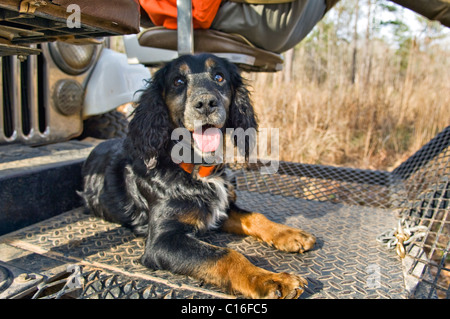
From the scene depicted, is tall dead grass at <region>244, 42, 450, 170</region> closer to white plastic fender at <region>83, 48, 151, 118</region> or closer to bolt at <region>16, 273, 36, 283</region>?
white plastic fender at <region>83, 48, 151, 118</region>

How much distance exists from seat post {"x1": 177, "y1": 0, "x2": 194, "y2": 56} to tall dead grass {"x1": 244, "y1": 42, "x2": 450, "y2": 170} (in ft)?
11.0

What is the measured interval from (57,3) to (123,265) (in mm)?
1288

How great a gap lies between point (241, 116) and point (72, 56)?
1960 mm

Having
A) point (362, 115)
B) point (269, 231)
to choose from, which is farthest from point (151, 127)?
point (362, 115)

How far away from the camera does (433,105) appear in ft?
19.3

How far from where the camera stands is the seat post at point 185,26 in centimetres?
241

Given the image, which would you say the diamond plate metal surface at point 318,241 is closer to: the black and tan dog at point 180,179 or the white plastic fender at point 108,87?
the black and tan dog at point 180,179

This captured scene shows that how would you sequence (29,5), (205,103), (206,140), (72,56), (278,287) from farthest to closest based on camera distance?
1. (72,56)
2. (206,140)
3. (205,103)
4. (278,287)
5. (29,5)

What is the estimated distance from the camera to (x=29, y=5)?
1302 mm

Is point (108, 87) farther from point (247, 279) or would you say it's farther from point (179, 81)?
point (247, 279)

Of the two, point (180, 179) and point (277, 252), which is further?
point (180, 179)

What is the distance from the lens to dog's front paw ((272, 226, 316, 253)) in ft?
6.77

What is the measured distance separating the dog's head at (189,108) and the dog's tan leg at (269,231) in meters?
0.51

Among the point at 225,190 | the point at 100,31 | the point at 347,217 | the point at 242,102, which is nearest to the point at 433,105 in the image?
the point at 347,217
